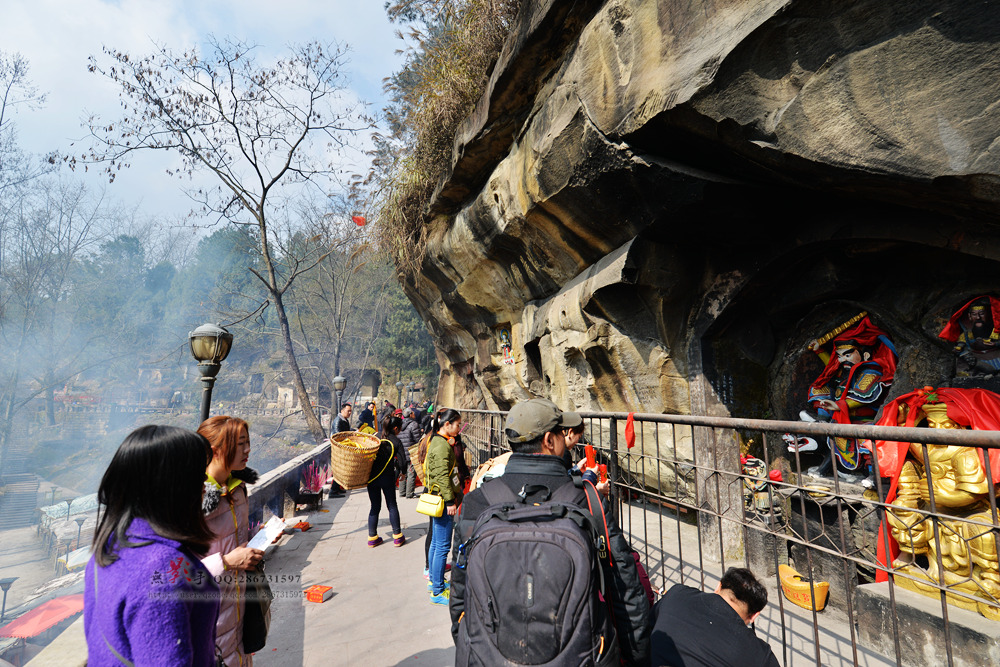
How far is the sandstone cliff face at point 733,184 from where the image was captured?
2.95 meters

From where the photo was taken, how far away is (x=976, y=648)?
10.0ft

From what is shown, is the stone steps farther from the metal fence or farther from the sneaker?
the metal fence

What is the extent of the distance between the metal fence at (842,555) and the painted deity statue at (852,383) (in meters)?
0.32

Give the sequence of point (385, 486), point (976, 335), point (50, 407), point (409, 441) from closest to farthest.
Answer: point (976, 335) < point (385, 486) < point (409, 441) < point (50, 407)

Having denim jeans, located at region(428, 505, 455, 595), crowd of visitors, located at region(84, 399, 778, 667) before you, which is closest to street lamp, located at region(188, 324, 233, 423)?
denim jeans, located at region(428, 505, 455, 595)

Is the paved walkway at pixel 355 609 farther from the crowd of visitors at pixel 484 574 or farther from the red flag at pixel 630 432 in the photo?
the red flag at pixel 630 432

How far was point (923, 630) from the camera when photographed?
341 cm

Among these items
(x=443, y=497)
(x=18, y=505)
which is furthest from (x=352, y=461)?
(x=18, y=505)

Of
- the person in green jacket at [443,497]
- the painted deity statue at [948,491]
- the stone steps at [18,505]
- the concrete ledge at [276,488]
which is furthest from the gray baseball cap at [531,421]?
the stone steps at [18,505]

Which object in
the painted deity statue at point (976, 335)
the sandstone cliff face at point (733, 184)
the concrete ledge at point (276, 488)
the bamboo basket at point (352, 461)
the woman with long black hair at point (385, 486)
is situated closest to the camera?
the sandstone cliff face at point (733, 184)

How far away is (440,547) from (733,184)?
14.6 feet

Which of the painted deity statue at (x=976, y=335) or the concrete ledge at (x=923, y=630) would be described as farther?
the painted deity statue at (x=976, y=335)

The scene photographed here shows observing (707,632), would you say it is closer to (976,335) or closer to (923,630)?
(923,630)

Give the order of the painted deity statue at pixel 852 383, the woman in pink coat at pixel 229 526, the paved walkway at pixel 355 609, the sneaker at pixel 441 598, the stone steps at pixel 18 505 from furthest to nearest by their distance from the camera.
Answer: the stone steps at pixel 18 505
the painted deity statue at pixel 852 383
the sneaker at pixel 441 598
the paved walkway at pixel 355 609
the woman in pink coat at pixel 229 526
